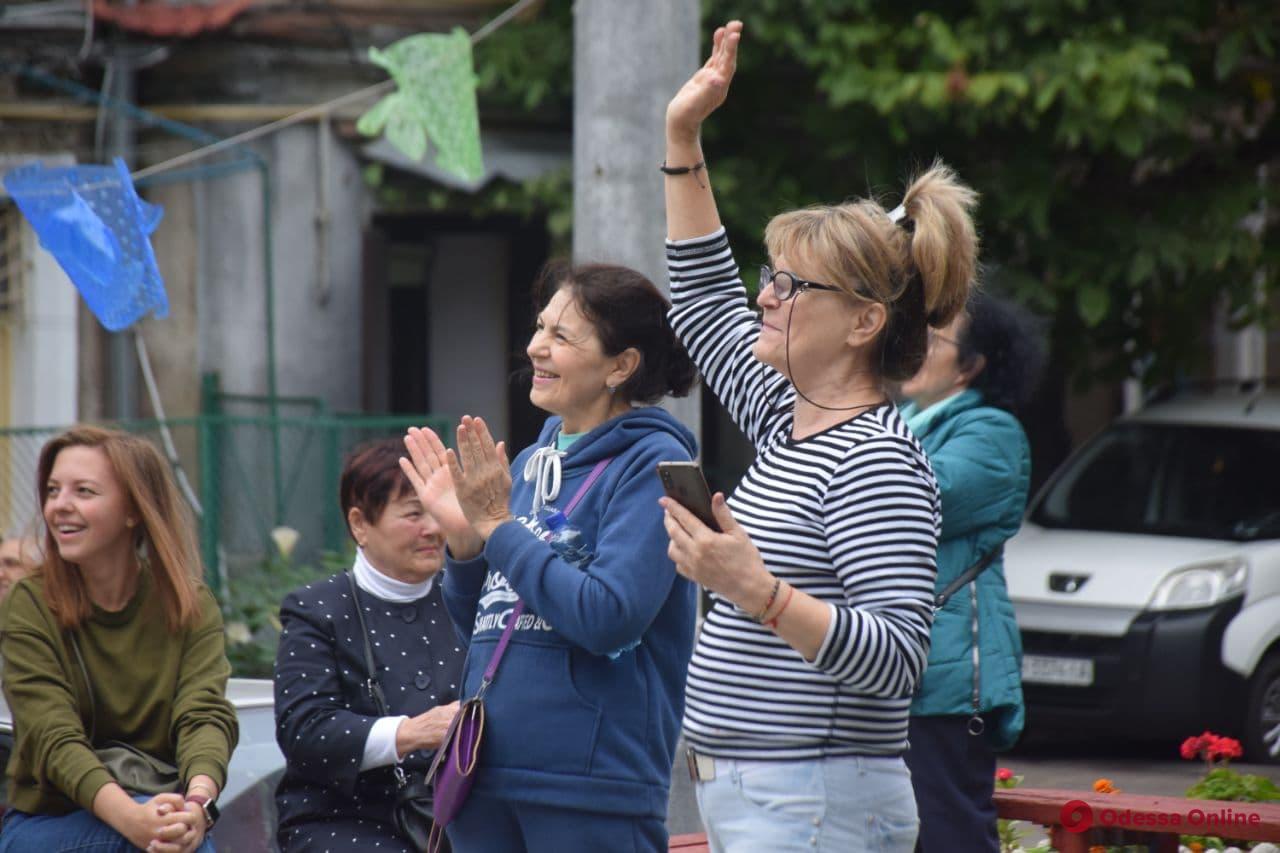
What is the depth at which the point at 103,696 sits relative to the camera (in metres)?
4.04

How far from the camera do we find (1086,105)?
854 cm

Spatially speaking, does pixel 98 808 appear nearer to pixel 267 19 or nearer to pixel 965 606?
pixel 965 606

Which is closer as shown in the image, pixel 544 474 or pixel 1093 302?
pixel 544 474

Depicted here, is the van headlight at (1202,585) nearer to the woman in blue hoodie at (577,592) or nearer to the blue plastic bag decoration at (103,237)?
the blue plastic bag decoration at (103,237)

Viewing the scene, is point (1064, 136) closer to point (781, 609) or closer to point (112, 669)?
point (112, 669)

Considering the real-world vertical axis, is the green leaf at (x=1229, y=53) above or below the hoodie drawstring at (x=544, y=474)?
above

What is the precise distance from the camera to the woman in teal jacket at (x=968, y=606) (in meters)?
4.28

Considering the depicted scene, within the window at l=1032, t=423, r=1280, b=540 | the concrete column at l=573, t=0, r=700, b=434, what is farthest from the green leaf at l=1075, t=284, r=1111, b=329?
the concrete column at l=573, t=0, r=700, b=434

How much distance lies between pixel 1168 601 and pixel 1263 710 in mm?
660

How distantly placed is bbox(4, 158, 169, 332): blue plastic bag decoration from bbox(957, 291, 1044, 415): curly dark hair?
2451 mm

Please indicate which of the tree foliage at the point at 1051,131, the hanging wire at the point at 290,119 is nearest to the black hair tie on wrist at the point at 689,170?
the hanging wire at the point at 290,119

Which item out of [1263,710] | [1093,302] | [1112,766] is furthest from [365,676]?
[1093,302]

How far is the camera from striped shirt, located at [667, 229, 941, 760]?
2792 millimetres

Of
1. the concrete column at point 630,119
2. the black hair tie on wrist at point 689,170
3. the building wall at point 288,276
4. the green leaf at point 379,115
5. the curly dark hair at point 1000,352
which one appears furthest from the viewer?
the building wall at point 288,276
